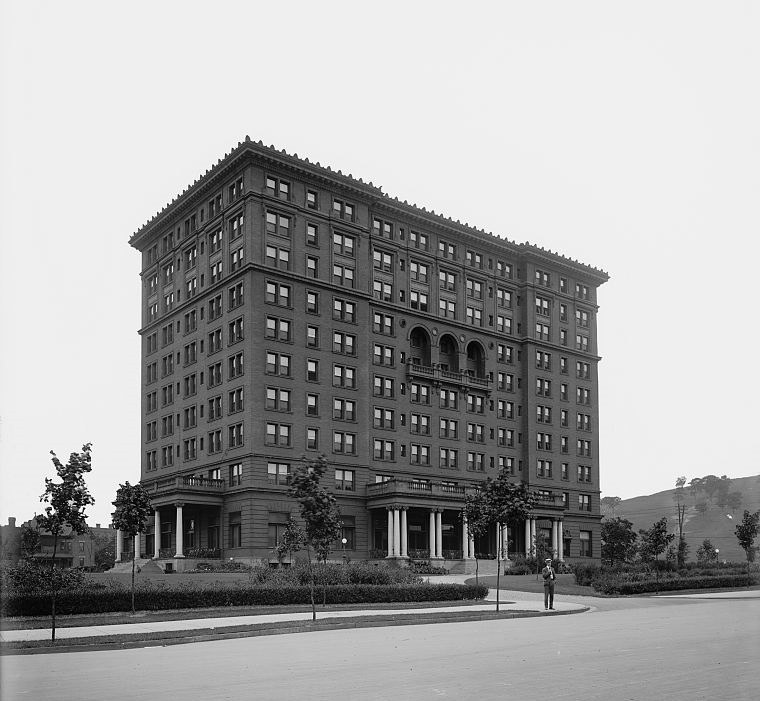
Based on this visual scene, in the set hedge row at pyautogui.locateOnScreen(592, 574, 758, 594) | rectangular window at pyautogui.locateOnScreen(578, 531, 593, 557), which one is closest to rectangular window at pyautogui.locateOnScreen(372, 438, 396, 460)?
rectangular window at pyautogui.locateOnScreen(578, 531, 593, 557)

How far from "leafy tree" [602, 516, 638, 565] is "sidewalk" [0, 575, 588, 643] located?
62.8m

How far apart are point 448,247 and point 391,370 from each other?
16003 mm

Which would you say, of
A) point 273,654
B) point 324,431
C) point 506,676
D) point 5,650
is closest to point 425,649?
point 273,654

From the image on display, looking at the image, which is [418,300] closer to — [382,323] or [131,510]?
[382,323]

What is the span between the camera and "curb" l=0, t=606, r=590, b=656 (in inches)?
952

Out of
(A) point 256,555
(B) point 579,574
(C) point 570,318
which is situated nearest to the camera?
(B) point 579,574

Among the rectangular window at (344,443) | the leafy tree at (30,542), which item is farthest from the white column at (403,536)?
the leafy tree at (30,542)

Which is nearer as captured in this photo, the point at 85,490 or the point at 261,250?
the point at 85,490

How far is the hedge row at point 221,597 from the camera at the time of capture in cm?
3328

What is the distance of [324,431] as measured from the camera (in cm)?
8175

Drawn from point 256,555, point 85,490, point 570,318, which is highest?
point 570,318

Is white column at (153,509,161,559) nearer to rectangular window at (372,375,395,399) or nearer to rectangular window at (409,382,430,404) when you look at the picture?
rectangular window at (372,375,395,399)

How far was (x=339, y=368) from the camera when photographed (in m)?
83.8

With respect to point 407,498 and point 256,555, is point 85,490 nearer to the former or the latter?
point 256,555
